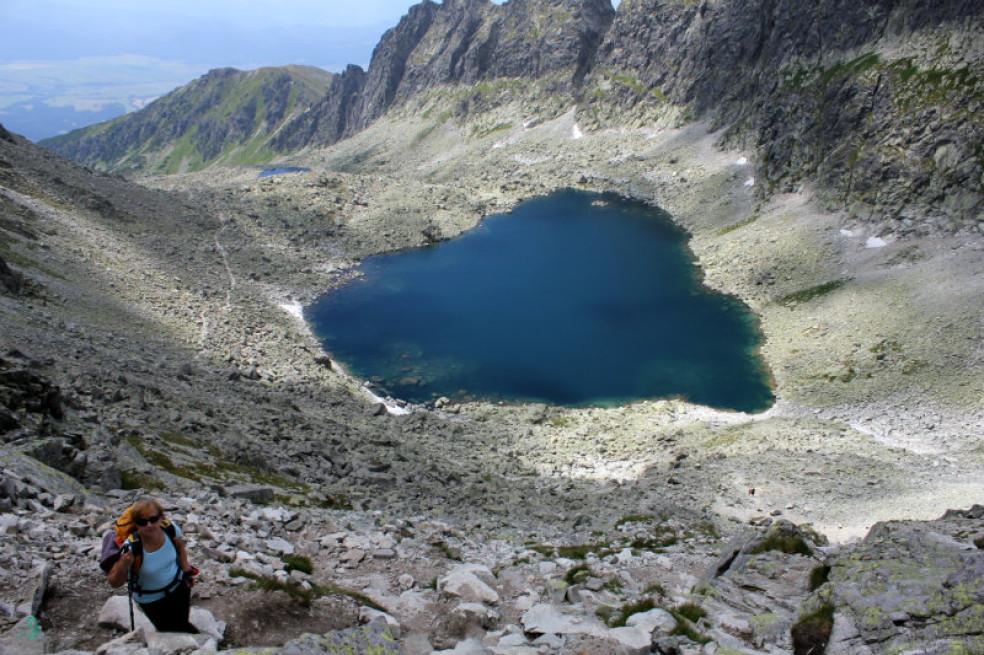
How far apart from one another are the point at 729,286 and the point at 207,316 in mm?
49647

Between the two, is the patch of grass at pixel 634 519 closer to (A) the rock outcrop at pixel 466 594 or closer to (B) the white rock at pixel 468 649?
(A) the rock outcrop at pixel 466 594

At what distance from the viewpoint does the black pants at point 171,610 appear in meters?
7.84

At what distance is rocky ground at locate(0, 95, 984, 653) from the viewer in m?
12.1

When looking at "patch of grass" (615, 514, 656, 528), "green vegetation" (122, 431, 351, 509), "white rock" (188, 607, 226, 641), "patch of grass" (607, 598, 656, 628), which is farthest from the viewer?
"patch of grass" (615, 514, 656, 528)

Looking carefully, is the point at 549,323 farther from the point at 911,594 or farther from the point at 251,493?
the point at 911,594

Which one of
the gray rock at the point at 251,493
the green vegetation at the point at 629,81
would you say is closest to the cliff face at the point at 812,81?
the green vegetation at the point at 629,81

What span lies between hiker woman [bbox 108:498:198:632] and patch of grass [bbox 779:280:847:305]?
57780 millimetres

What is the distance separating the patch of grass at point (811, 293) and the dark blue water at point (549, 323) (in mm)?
3701

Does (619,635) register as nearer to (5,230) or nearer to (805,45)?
(5,230)

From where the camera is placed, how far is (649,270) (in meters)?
71.3

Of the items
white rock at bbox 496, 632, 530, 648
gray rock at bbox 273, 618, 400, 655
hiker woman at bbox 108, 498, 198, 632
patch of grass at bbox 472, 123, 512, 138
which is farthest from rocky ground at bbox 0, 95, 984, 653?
patch of grass at bbox 472, 123, 512, 138

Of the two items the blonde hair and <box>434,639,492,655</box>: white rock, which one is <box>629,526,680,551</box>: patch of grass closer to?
<box>434,639,492,655</box>: white rock

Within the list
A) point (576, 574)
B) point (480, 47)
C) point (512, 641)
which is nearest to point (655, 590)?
point (576, 574)

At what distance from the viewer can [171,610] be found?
7957 millimetres
